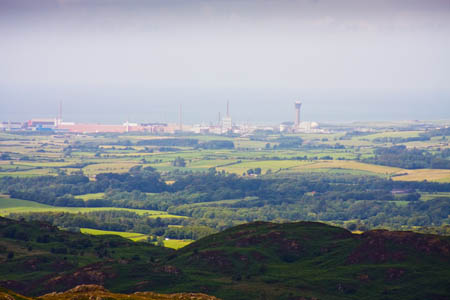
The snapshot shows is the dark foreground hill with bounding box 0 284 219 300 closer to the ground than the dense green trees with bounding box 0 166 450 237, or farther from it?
farther from it

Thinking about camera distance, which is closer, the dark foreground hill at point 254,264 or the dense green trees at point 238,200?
the dark foreground hill at point 254,264

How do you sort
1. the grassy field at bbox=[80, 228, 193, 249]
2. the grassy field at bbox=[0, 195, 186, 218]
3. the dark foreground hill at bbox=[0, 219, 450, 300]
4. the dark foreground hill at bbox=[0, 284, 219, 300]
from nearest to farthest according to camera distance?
the dark foreground hill at bbox=[0, 284, 219, 300] → the dark foreground hill at bbox=[0, 219, 450, 300] → the grassy field at bbox=[80, 228, 193, 249] → the grassy field at bbox=[0, 195, 186, 218]

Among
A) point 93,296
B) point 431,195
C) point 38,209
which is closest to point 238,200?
point 431,195

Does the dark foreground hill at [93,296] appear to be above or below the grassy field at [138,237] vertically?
above

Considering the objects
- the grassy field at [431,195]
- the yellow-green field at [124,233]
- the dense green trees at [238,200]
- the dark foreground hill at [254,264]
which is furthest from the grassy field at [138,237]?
the grassy field at [431,195]

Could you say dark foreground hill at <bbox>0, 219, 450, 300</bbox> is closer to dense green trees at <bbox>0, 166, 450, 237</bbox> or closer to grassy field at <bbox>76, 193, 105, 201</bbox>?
dense green trees at <bbox>0, 166, 450, 237</bbox>

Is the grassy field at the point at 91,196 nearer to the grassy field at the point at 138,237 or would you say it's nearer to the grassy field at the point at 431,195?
the grassy field at the point at 138,237

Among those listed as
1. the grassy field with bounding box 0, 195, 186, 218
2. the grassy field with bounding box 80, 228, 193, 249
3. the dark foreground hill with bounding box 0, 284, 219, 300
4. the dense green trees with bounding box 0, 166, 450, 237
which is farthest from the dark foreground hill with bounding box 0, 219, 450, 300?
the grassy field with bounding box 0, 195, 186, 218

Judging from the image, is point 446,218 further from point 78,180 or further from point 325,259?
point 78,180

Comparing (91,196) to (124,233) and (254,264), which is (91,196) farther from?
(254,264)
